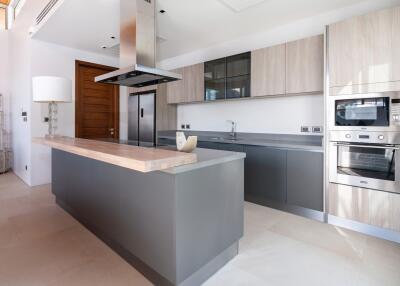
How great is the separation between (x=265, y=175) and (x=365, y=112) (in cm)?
129

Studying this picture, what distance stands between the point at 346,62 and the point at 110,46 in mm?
3714

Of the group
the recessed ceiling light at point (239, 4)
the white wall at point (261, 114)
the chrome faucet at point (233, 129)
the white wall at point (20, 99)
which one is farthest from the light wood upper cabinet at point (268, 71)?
the white wall at point (20, 99)

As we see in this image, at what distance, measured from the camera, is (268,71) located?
319 centimetres

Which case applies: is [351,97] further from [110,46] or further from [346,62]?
[110,46]

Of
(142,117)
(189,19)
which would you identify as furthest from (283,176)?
(142,117)

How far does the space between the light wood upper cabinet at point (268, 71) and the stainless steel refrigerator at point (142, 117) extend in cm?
204

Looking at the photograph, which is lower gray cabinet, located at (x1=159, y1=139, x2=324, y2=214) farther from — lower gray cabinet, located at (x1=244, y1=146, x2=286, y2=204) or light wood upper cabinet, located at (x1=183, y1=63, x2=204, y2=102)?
light wood upper cabinet, located at (x1=183, y1=63, x2=204, y2=102)

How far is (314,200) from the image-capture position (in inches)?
106

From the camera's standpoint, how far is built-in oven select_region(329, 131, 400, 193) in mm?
2191

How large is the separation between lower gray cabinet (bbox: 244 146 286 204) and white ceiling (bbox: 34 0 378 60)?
173 centimetres

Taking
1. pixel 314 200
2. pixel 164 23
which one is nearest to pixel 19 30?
Answer: pixel 164 23

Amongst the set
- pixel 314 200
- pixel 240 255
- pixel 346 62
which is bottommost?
pixel 240 255

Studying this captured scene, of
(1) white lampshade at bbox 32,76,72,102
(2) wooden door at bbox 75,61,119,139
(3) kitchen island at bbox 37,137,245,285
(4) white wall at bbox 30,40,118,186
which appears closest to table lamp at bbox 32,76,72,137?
(1) white lampshade at bbox 32,76,72,102

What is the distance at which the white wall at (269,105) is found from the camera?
3035mm
